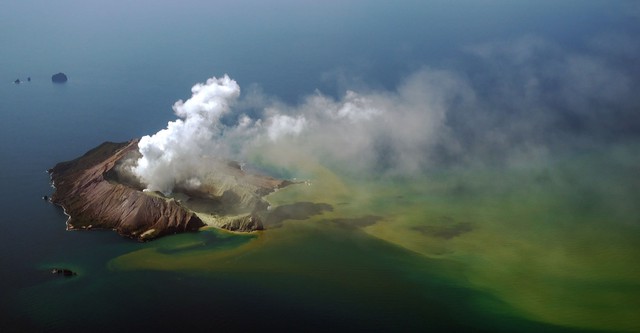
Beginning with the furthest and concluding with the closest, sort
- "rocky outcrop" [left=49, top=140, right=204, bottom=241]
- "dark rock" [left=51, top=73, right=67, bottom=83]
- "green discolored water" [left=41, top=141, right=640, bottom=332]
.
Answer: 1. "dark rock" [left=51, top=73, right=67, bottom=83]
2. "rocky outcrop" [left=49, top=140, right=204, bottom=241]
3. "green discolored water" [left=41, top=141, right=640, bottom=332]

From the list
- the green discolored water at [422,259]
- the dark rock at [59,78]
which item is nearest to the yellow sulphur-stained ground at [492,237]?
the green discolored water at [422,259]

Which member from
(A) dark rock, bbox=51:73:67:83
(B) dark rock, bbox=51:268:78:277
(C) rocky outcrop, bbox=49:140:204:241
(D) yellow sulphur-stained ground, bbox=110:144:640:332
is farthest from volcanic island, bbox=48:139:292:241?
(A) dark rock, bbox=51:73:67:83

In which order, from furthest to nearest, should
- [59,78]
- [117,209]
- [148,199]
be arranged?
[59,78] → [117,209] → [148,199]

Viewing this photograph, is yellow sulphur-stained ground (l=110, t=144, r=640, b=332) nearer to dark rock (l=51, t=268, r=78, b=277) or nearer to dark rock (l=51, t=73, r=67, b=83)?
dark rock (l=51, t=268, r=78, b=277)

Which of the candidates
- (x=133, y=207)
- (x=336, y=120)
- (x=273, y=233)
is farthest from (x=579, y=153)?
(x=133, y=207)

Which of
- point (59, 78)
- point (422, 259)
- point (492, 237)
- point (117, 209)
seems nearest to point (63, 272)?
point (117, 209)

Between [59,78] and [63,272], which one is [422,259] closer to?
[63,272]

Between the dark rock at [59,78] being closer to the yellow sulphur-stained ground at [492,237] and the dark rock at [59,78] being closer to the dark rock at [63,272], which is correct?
the yellow sulphur-stained ground at [492,237]

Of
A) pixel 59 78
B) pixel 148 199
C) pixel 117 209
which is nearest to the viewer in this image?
pixel 148 199
